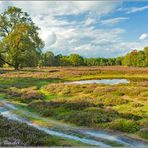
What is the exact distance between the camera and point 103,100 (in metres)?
30.4

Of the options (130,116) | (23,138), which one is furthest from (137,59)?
(23,138)

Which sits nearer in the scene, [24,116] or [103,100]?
[24,116]

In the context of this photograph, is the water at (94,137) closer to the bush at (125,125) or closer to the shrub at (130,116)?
the bush at (125,125)

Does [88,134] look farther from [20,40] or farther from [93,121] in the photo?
[20,40]

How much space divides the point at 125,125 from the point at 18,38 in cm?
6145

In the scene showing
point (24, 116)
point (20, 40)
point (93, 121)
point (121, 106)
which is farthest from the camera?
point (20, 40)

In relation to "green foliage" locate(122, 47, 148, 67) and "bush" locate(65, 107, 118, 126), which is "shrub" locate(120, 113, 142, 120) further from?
"green foliage" locate(122, 47, 148, 67)

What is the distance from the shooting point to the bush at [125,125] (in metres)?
19.8

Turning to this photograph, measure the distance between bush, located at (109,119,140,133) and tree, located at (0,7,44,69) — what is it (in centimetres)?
5937

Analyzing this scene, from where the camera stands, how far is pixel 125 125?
20.3 meters

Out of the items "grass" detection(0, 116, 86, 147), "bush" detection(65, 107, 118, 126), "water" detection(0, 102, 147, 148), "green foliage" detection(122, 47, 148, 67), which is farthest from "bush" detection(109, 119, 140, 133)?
"green foliage" detection(122, 47, 148, 67)

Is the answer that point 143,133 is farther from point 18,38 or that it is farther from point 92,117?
point 18,38

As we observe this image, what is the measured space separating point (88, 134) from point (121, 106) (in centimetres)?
898

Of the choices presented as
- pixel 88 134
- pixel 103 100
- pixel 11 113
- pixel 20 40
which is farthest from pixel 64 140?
pixel 20 40
